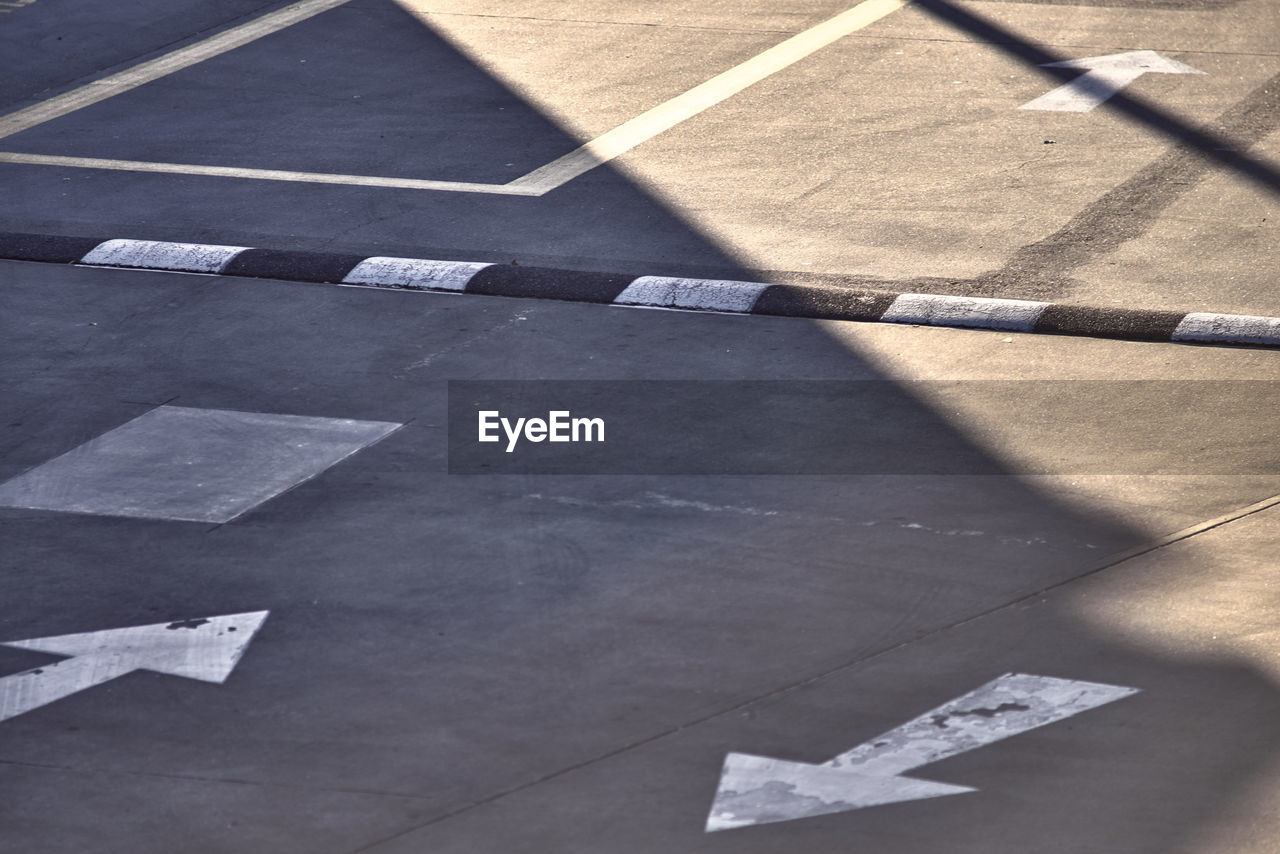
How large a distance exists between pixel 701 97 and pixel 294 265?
15.3 ft

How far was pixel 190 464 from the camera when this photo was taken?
8094 millimetres

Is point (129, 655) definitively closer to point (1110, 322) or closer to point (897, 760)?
point (897, 760)

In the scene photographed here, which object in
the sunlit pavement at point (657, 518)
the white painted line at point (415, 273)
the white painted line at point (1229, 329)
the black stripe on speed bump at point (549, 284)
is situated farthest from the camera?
the white painted line at point (415, 273)

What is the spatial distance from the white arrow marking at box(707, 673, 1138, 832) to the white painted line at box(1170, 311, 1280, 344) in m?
3.66

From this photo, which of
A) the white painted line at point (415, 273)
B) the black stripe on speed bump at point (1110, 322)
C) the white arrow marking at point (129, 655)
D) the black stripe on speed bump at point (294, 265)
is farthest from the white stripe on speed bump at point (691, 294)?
the white arrow marking at point (129, 655)

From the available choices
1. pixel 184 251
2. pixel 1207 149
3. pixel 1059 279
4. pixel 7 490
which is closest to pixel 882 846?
pixel 7 490

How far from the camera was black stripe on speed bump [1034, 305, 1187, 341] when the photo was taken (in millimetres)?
9195

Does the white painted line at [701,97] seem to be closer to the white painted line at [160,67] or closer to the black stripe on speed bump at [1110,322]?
the black stripe on speed bump at [1110,322]

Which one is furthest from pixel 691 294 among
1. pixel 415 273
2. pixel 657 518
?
pixel 657 518

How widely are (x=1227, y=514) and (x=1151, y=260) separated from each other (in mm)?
3328

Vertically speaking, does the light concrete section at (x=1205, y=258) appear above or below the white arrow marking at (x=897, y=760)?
above

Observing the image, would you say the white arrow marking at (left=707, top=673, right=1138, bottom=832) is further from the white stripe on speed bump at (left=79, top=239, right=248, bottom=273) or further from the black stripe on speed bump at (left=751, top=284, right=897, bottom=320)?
the white stripe on speed bump at (left=79, top=239, right=248, bottom=273)

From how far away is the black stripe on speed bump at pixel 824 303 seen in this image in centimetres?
960
